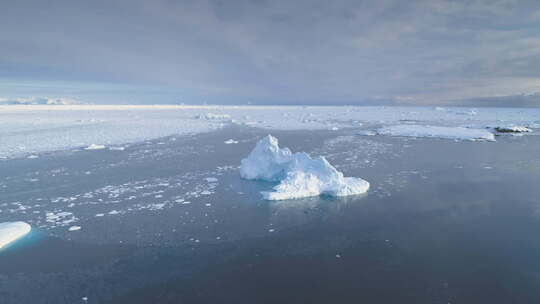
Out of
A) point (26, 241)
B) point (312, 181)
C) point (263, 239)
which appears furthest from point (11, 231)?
point (312, 181)

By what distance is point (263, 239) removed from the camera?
662 cm

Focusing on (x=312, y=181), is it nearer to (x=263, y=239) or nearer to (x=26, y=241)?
(x=263, y=239)

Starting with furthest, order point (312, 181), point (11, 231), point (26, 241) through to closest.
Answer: point (312, 181) → point (11, 231) → point (26, 241)

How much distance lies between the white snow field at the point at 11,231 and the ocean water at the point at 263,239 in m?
0.24

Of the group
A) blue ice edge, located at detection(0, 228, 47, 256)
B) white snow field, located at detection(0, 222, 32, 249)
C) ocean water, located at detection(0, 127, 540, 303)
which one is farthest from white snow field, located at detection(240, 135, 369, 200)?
white snow field, located at detection(0, 222, 32, 249)

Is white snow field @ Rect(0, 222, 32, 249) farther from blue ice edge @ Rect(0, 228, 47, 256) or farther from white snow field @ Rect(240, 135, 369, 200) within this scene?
white snow field @ Rect(240, 135, 369, 200)

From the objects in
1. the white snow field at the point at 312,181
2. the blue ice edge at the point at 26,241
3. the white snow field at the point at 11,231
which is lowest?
the blue ice edge at the point at 26,241

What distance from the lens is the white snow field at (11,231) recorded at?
21.4ft

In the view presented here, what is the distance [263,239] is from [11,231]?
18.4 feet

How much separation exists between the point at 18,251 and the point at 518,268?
965 centimetres

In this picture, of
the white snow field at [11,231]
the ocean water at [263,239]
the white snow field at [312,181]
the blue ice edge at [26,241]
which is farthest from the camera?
the white snow field at [312,181]

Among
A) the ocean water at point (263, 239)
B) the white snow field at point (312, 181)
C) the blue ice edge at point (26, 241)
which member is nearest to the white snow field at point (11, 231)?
the blue ice edge at point (26, 241)

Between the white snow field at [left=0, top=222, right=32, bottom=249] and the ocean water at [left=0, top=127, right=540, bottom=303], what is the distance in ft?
0.78

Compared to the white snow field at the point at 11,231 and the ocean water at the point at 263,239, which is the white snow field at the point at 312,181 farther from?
the white snow field at the point at 11,231
